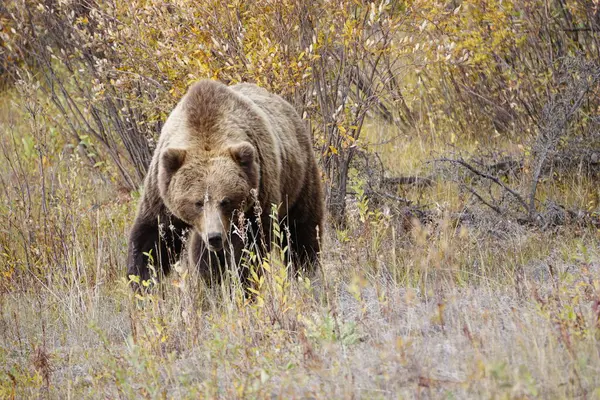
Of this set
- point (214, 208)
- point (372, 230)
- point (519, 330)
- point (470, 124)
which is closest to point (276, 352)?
point (519, 330)

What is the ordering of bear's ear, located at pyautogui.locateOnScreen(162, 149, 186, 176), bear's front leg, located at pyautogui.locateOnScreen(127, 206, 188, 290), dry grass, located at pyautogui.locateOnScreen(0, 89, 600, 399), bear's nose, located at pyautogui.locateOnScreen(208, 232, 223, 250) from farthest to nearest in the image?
bear's front leg, located at pyautogui.locateOnScreen(127, 206, 188, 290) < bear's ear, located at pyautogui.locateOnScreen(162, 149, 186, 176) < bear's nose, located at pyautogui.locateOnScreen(208, 232, 223, 250) < dry grass, located at pyautogui.locateOnScreen(0, 89, 600, 399)

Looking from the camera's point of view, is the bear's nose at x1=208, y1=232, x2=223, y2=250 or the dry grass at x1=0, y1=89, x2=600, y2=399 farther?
the bear's nose at x1=208, y1=232, x2=223, y2=250

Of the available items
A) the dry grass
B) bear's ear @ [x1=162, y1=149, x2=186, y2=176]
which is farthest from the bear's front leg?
bear's ear @ [x1=162, y1=149, x2=186, y2=176]

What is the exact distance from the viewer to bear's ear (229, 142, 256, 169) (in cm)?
502

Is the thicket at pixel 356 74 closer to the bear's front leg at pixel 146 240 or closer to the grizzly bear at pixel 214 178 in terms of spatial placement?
the grizzly bear at pixel 214 178

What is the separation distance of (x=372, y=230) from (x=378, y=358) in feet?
8.66

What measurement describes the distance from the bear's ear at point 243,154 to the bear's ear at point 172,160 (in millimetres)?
313

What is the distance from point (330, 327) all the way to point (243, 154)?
160cm

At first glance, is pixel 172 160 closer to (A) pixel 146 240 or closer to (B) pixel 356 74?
(A) pixel 146 240

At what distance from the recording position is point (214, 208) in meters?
4.99

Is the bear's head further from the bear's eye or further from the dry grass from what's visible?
the dry grass

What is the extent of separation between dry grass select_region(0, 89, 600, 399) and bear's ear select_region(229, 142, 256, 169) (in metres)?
0.80

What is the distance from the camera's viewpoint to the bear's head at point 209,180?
5.03 meters

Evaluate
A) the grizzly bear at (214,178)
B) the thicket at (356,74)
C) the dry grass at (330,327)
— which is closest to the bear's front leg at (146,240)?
the grizzly bear at (214,178)
